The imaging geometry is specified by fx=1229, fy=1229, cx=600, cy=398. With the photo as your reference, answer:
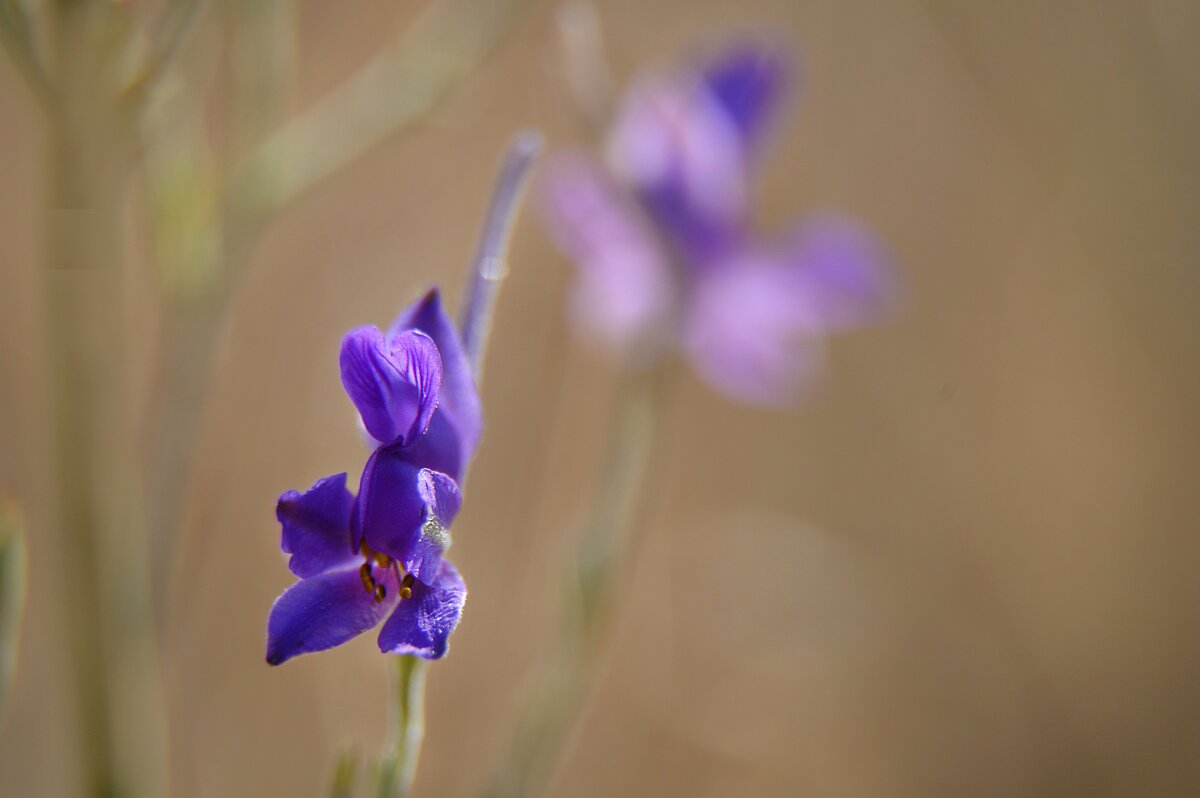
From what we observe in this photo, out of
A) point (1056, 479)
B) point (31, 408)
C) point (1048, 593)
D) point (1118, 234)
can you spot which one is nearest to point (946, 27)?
point (1118, 234)

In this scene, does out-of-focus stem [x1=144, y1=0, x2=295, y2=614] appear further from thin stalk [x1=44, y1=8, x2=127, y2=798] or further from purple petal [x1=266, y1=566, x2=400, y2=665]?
purple petal [x1=266, y1=566, x2=400, y2=665]

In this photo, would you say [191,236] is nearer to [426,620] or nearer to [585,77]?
[585,77]

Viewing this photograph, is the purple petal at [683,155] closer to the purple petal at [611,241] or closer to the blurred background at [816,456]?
the purple petal at [611,241]

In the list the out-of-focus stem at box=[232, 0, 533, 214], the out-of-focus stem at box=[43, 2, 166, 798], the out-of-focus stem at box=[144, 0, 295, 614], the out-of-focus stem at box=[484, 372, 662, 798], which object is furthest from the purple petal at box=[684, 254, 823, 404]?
the out-of-focus stem at box=[43, 2, 166, 798]

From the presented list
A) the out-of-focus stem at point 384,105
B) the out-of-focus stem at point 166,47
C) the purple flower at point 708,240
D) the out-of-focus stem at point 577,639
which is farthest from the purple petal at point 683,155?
the out-of-focus stem at point 166,47

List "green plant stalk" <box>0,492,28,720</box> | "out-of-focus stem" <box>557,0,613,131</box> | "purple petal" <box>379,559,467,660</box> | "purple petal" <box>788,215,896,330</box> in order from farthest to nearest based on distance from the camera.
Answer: "purple petal" <box>788,215,896,330</box> → "out-of-focus stem" <box>557,0,613,131</box> → "green plant stalk" <box>0,492,28,720</box> → "purple petal" <box>379,559,467,660</box>

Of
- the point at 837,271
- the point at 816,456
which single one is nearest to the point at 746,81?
the point at 837,271
